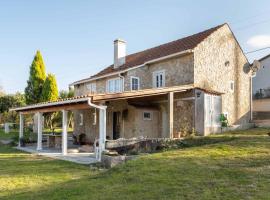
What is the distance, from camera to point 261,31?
23312 mm

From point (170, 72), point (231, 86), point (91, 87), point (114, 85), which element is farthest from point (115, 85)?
point (231, 86)

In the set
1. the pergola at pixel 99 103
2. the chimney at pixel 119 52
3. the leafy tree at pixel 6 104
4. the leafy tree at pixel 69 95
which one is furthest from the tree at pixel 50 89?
the pergola at pixel 99 103

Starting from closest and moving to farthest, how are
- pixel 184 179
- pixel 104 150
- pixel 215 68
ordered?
pixel 184 179 < pixel 104 150 < pixel 215 68

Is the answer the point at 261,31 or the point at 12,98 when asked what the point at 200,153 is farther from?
the point at 12,98

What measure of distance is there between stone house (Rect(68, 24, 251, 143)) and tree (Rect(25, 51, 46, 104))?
38.8ft

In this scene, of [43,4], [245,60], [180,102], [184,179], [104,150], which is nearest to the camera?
[184,179]

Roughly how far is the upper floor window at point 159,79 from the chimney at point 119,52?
4.62 meters

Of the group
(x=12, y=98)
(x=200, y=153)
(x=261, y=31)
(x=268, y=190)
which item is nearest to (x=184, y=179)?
(x=268, y=190)

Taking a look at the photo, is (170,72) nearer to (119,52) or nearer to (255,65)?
(119,52)

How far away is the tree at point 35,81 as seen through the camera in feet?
108

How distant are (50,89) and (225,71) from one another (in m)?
19.0

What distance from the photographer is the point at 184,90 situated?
17.4 m

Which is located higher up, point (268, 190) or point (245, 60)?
point (245, 60)

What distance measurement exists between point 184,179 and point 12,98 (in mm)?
35520
